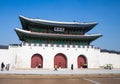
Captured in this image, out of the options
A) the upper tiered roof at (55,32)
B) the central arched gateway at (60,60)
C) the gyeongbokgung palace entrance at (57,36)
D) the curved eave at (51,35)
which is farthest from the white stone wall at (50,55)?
the curved eave at (51,35)

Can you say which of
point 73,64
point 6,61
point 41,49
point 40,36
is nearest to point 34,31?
point 40,36

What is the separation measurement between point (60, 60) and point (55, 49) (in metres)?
2.61

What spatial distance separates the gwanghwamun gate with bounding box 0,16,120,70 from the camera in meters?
33.4

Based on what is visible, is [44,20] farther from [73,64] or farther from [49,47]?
[73,64]

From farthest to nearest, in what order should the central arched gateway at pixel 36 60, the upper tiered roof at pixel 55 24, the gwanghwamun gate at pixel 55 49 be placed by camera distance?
1. the upper tiered roof at pixel 55 24
2. the central arched gateway at pixel 36 60
3. the gwanghwamun gate at pixel 55 49

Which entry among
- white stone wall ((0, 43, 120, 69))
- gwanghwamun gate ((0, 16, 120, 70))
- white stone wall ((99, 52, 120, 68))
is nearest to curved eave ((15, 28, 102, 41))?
gwanghwamun gate ((0, 16, 120, 70))

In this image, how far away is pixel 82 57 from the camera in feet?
121

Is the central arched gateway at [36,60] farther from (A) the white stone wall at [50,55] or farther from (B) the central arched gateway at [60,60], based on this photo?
(B) the central arched gateway at [60,60]

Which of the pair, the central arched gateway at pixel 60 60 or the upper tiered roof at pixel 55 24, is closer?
the upper tiered roof at pixel 55 24

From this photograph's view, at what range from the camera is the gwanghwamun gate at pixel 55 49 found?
33.4 metres

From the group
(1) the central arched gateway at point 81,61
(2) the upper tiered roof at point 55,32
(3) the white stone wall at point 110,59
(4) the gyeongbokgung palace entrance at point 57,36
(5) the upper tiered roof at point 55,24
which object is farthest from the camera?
(3) the white stone wall at point 110,59

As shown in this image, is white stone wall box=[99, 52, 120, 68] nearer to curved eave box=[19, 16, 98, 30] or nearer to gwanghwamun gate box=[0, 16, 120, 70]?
gwanghwamun gate box=[0, 16, 120, 70]

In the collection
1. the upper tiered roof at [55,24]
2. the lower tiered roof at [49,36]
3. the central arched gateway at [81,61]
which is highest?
the upper tiered roof at [55,24]

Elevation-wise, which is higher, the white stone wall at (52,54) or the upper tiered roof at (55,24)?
the upper tiered roof at (55,24)
